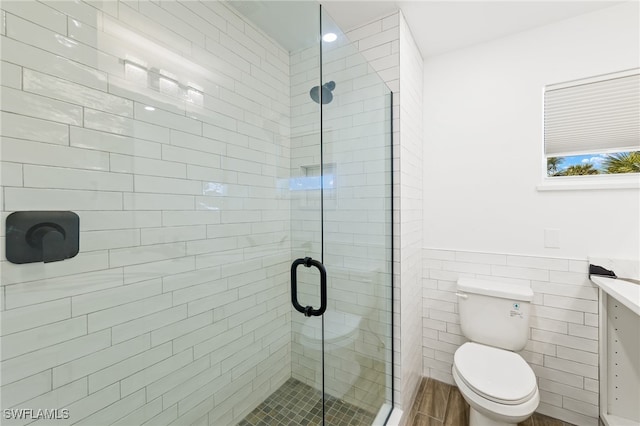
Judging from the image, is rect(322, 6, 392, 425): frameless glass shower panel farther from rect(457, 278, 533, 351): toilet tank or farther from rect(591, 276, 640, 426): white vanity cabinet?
rect(591, 276, 640, 426): white vanity cabinet

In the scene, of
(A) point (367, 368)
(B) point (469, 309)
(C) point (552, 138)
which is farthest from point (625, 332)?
(A) point (367, 368)

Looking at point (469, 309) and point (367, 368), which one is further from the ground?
point (469, 309)

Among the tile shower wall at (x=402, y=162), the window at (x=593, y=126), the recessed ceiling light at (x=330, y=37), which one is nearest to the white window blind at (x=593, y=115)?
the window at (x=593, y=126)

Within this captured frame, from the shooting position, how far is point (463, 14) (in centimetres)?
177

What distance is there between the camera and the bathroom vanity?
1.60 meters

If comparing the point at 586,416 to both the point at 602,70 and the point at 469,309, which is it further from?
the point at 602,70

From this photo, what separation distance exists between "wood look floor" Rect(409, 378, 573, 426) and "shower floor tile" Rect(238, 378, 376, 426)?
51 cm

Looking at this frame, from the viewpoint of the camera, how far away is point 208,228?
1375 mm

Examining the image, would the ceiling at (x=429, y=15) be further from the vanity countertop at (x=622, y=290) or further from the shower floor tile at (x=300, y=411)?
the shower floor tile at (x=300, y=411)

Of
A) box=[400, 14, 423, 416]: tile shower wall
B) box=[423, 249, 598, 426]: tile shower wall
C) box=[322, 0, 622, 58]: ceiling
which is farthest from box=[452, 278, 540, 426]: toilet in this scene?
box=[322, 0, 622, 58]: ceiling

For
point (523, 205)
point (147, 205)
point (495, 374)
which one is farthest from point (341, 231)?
point (523, 205)

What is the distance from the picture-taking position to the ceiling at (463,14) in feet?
5.53

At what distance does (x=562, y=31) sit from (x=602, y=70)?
1.20 ft

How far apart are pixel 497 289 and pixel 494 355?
420mm
